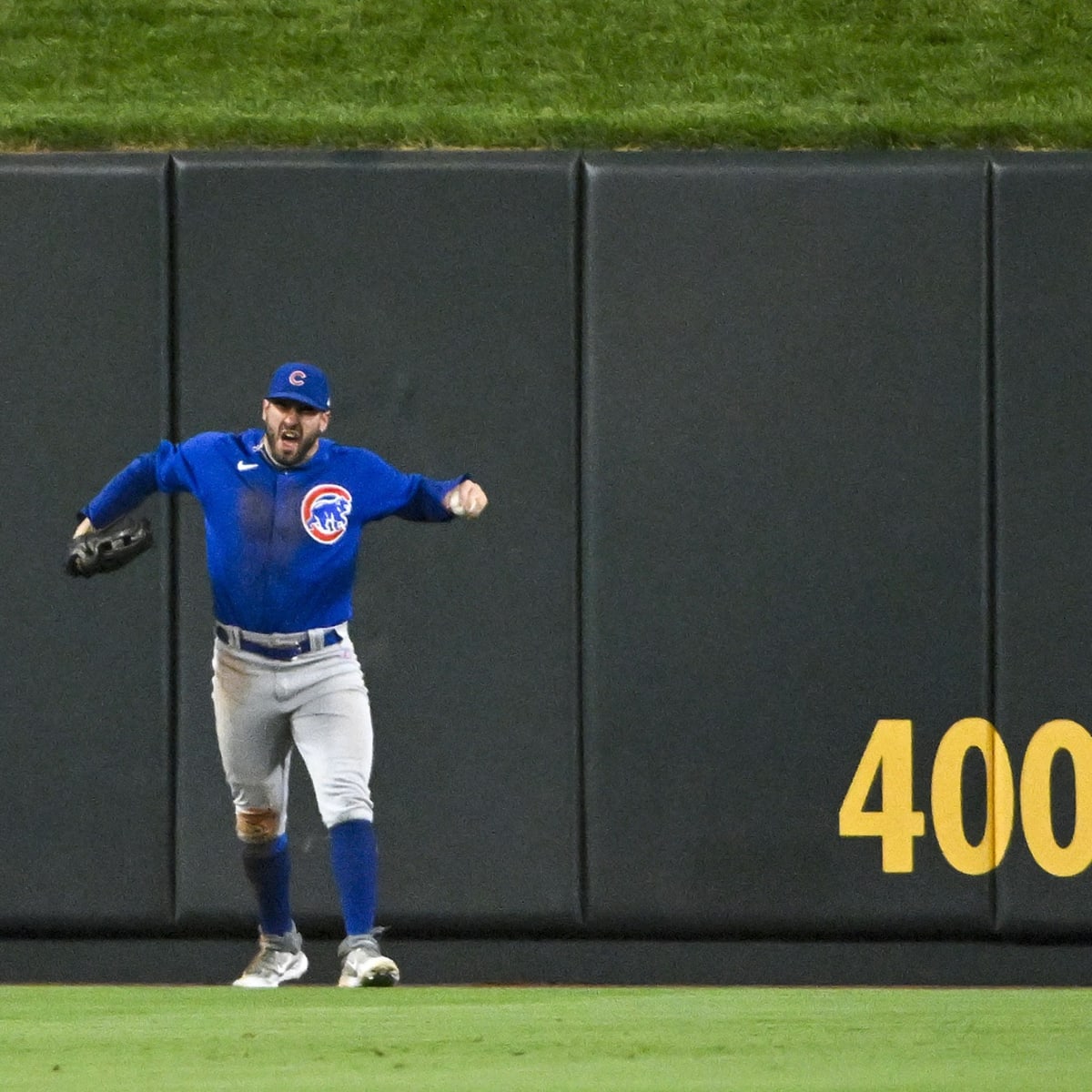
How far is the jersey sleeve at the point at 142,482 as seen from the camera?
4.93 meters

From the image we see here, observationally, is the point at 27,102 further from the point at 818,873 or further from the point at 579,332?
the point at 818,873

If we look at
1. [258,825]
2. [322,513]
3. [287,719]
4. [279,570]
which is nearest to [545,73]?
[322,513]

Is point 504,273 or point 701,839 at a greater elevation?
point 504,273

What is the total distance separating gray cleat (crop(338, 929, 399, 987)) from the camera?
455 cm

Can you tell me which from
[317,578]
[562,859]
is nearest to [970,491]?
[562,859]

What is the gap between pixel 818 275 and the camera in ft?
18.3

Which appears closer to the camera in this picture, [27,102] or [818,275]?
[818,275]

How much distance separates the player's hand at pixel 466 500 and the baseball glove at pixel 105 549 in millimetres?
767

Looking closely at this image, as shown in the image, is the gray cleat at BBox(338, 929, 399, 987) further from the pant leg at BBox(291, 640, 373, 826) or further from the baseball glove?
the baseball glove

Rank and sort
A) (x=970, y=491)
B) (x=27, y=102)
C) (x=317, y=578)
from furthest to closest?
(x=27, y=102) < (x=970, y=491) < (x=317, y=578)

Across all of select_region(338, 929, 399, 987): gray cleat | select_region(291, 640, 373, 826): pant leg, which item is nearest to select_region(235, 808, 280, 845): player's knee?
select_region(291, 640, 373, 826): pant leg

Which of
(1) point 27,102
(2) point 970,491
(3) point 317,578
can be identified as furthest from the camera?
(1) point 27,102

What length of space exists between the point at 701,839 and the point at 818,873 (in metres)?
0.33

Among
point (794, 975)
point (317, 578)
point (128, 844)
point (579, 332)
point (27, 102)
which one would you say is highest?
point (27, 102)
